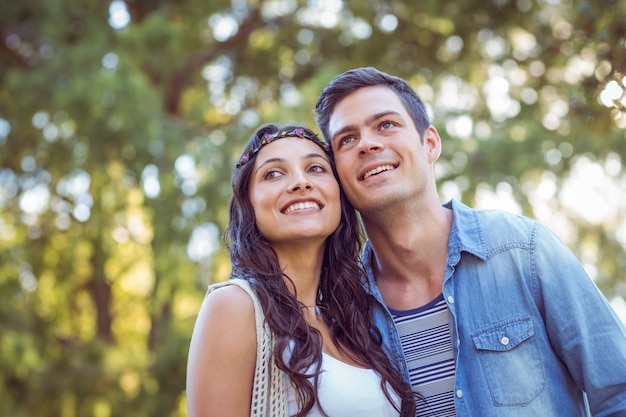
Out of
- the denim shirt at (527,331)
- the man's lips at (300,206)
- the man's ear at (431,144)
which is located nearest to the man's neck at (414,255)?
the denim shirt at (527,331)

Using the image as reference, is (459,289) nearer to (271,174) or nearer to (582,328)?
(582,328)

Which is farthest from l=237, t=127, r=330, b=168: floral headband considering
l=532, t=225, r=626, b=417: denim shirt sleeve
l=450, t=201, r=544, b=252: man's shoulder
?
l=532, t=225, r=626, b=417: denim shirt sleeve

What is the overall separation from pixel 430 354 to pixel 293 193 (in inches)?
31.7

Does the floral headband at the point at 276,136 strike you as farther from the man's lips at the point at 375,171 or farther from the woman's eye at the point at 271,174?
the man's lips at the point at 375,171

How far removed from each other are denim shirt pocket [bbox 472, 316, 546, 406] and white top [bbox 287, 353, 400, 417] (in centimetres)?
36

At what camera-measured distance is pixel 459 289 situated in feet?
9.48

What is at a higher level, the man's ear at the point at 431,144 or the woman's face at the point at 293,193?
the man's ear at the point at 431,144

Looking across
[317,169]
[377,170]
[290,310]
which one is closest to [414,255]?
[377,170]

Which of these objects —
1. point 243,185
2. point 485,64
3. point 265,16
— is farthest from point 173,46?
point 243,185

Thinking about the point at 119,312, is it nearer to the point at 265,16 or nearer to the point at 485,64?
the point at 265,16

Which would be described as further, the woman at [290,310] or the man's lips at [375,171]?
the man's lips at [375,171]

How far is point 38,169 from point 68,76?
2104mm

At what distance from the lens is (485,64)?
9.61 metres

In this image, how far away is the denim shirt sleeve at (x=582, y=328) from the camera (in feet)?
8.31
